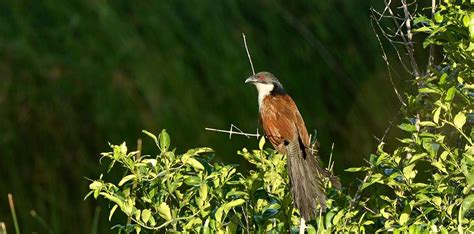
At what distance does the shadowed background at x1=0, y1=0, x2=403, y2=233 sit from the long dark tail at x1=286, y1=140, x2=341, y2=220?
79.0 inches

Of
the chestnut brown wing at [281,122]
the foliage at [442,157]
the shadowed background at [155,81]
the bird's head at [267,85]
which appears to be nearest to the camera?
the foliage at [442,157]

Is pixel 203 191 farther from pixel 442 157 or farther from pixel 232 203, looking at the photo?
pixel 442 157

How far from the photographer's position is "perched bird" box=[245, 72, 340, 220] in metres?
1.90

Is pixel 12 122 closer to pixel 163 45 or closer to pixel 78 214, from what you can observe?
pixel 78 214

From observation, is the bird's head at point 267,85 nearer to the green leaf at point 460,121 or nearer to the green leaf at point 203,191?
the green leaf at point 203,191

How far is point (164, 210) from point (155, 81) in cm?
238

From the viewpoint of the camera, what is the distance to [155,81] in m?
4.28

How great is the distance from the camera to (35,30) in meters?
4.38

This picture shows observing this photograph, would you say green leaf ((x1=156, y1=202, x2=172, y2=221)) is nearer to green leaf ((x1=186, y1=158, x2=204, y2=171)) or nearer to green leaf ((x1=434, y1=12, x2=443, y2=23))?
green leaf ((x1=186, y1=158, x2=204, y2=171))

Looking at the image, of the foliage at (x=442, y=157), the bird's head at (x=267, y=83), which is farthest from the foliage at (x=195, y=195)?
the bird's head at (x=267, y=83)

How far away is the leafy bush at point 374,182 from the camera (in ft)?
5.87

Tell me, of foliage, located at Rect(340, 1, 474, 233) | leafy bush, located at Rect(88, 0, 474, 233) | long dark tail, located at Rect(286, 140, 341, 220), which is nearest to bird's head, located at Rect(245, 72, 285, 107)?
long dark tail, located at Rect(286, 140, 341, 220)

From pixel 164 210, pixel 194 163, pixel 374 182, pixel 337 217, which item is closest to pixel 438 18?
pixel 374 182

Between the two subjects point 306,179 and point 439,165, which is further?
point 306,179
